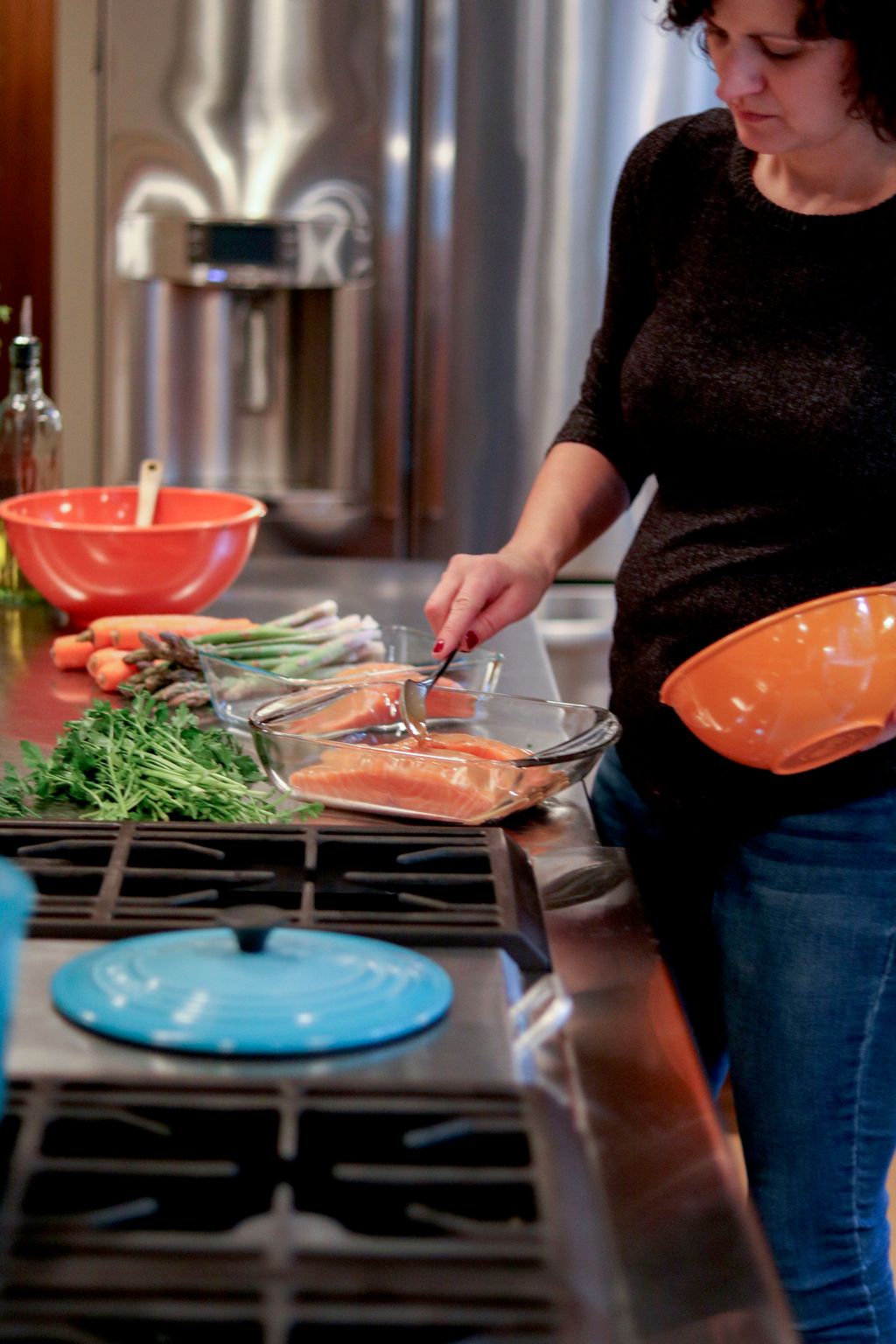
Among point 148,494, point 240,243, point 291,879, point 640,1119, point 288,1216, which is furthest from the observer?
point 240,243

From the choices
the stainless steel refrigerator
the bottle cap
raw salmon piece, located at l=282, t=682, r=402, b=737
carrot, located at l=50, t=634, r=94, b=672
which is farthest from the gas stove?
the stainless steel refrigerator

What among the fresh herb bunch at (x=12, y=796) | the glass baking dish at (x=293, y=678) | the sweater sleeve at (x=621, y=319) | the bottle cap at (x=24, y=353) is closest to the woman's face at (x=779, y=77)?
the sweater sleeve at (x=621, y=319)

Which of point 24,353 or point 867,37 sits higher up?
point 867,37

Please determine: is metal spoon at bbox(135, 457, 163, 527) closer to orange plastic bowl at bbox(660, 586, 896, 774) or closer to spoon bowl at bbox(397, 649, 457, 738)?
spoon bowl at bbox(397, 649, 457, 738)

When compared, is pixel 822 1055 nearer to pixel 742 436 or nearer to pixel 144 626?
pixel 742 436

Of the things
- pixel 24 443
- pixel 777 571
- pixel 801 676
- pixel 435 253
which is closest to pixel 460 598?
pixel 777 571

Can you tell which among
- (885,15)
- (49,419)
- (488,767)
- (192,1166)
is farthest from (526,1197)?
(49,419)

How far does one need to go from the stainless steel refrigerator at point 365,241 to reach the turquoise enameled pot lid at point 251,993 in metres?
2.22

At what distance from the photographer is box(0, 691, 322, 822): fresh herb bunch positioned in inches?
41.6

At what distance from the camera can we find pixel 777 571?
48.8 inches

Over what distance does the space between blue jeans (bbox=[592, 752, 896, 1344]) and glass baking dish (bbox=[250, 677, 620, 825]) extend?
13 centimetres

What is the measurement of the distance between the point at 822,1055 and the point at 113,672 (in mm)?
727

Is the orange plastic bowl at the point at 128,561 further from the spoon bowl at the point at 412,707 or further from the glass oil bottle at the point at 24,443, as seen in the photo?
the spoon bowl at the point at 412,707

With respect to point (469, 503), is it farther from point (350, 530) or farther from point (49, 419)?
point (49, 419)
